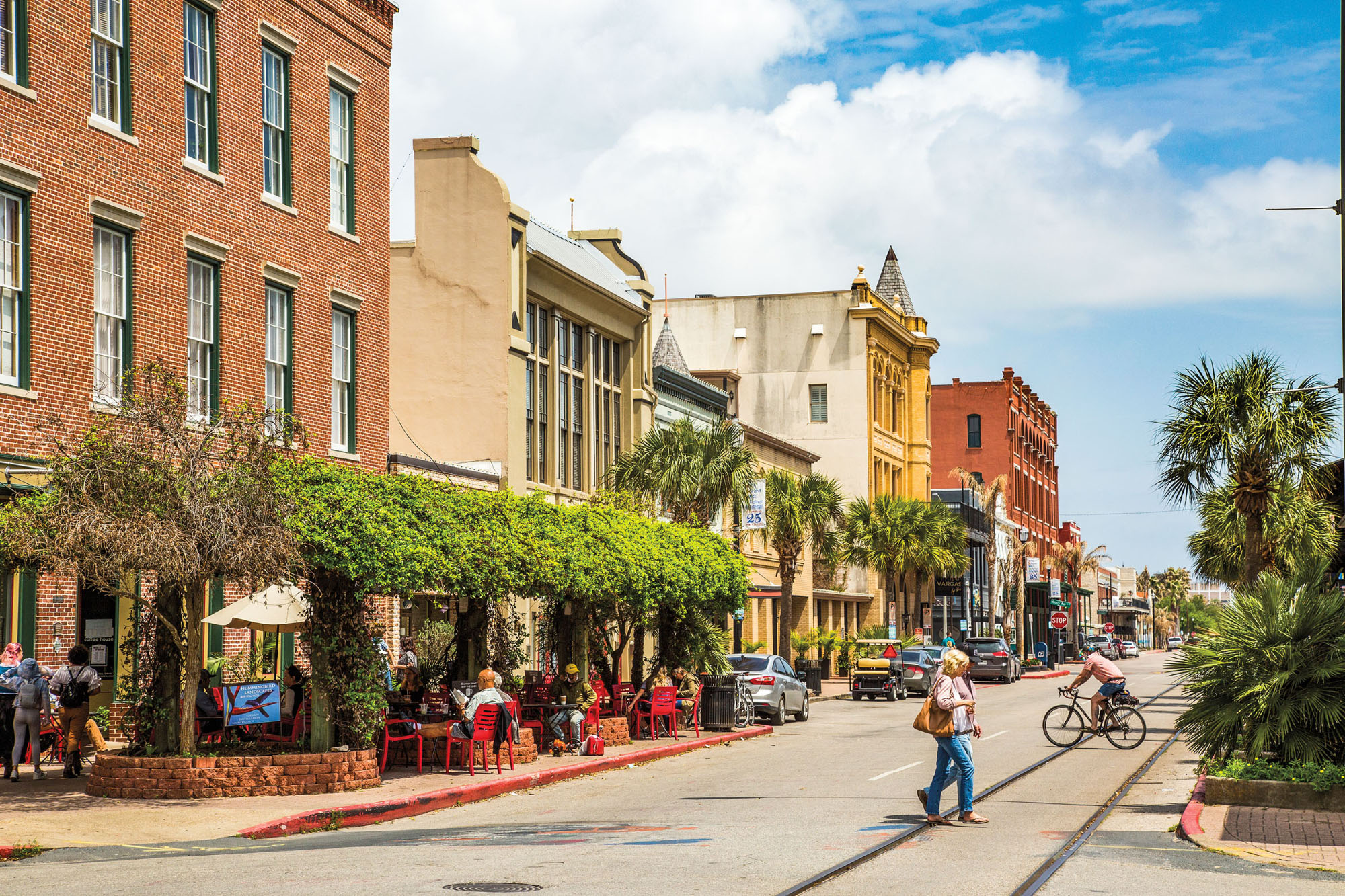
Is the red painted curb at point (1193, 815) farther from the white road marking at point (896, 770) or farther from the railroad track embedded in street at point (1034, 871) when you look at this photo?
the white road marking at point (896, 770)

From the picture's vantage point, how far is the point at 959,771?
14.1m

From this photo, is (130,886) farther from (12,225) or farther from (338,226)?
(338,226)

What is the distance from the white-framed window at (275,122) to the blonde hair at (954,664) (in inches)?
596

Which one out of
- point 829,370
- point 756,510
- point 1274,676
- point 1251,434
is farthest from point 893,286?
point 1274,676

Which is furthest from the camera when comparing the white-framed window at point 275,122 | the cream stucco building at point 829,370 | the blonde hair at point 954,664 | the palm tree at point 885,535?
the cream stucco building at point 829,370

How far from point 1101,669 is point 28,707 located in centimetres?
1521

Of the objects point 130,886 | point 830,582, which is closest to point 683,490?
point 130,886

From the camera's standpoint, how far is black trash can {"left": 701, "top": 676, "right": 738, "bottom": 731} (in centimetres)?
2780

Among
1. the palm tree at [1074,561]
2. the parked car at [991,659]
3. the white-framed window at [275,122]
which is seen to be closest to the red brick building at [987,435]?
the palm tree at [1074,561]

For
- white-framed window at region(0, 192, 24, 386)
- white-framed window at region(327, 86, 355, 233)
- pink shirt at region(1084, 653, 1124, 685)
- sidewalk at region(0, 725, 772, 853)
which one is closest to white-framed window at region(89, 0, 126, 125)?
white-framed window at region(0, 192, 24, 386)

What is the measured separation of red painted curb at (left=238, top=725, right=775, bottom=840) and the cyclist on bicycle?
22.1 ft

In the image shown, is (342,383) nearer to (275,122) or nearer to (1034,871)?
(275,122)

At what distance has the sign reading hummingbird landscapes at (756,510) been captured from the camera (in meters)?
39.7

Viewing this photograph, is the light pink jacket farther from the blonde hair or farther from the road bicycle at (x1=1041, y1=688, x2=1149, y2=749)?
the road bicycle at (x1=1041, y1=688, x2=1149, y2=749)
